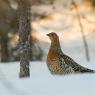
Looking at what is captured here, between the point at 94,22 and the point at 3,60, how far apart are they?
404cm

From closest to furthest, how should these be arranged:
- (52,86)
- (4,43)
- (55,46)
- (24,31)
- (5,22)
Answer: (52,86) → (24,31) → (55,46) → (5,22) → (4,43)

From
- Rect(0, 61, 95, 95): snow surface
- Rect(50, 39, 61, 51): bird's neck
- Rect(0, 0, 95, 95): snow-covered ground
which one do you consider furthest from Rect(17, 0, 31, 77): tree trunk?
Rect(0, 61, 95, 95): snow surface

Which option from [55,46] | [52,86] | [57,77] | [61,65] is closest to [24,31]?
[55,46]

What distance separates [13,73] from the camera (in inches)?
340

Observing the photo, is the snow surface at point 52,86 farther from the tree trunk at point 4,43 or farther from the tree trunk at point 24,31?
the tree trunk at point 4,43

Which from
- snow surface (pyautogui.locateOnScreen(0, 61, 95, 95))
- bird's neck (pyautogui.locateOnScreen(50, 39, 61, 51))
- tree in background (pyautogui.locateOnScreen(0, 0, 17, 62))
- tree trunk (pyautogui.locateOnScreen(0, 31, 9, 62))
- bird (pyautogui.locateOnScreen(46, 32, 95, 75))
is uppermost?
tree in background (pyautogui.locateOnScreen(0, 0, 17, 62))

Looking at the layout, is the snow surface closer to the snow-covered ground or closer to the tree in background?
the snow-covered ground

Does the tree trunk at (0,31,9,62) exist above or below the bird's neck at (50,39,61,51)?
above

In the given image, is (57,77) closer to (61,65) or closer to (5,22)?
(61,65)

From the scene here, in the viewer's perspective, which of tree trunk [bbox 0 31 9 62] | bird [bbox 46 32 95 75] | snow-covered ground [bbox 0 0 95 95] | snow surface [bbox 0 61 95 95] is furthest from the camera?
tree trunk [bbox 0 31 9 62]

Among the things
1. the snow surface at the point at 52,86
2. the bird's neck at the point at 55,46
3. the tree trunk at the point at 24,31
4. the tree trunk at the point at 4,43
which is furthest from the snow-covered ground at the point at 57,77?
the tree trunk at the point at 4,43

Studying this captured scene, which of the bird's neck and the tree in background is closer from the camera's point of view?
the bird's neck

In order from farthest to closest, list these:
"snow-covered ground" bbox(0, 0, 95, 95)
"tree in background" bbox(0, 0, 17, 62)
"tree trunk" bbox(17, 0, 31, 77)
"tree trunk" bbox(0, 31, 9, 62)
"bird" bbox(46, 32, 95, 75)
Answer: "tree in background" bbox(0, 0, 17, 62) → "tree trunk" bbox(0, 31, 9, 62) → "tree trunk" bbox(17, 0, 31, 77) → "bird" bbox(46, 32, 95, 75) → "snow-covered ground" bbox(0, 0, 95, 95)

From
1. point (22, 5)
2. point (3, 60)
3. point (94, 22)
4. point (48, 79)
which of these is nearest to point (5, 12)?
point (3, 60)
